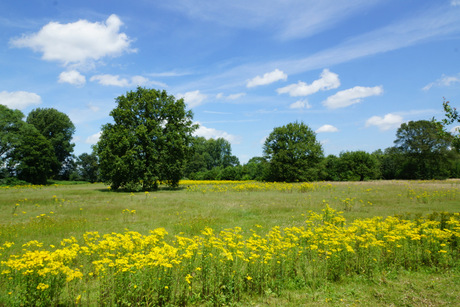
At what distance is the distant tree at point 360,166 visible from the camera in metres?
57.2

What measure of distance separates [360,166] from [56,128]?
2744 inches

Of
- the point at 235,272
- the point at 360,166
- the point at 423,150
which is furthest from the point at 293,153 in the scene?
the point at 235,272

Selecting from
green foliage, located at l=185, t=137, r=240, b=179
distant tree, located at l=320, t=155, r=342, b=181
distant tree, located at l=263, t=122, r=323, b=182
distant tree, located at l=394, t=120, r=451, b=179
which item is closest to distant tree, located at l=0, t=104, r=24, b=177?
distant tree, located at l=263, t=122, r=323, b=182

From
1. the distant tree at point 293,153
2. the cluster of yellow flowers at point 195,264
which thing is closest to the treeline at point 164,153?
the distant tree at point 293,153

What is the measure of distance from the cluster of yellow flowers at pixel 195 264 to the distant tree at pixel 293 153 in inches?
1622

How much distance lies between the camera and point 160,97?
107 feet

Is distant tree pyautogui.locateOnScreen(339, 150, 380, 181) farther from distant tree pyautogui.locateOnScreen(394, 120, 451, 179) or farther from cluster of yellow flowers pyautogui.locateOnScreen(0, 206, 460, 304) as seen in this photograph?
cluster of yellow flowers pyautogui.locateOnScreen(0, 206, 460, 304)

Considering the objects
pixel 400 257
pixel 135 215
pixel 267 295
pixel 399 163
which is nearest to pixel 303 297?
pixel 267 295

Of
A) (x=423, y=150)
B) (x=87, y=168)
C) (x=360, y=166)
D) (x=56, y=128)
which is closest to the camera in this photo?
(x=423, y=150)

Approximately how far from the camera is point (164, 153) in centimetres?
3019

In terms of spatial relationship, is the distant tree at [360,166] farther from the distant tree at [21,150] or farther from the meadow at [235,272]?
the distant tree at [21,150]

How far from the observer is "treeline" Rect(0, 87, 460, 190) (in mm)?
29625

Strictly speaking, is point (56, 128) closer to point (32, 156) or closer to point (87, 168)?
point (87, 168)

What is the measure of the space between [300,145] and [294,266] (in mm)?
45054
